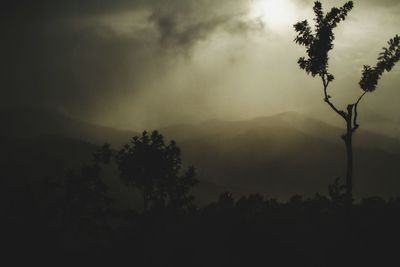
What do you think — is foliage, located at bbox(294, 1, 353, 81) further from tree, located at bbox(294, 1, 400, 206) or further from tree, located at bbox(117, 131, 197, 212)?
tree, located at bbox(117, 131, 197, 212)

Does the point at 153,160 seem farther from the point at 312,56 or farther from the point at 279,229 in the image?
the point at 312,56

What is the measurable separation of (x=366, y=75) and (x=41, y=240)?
88.4 feet

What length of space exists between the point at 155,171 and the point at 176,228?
10.2 m

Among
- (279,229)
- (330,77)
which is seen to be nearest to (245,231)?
(279,229)

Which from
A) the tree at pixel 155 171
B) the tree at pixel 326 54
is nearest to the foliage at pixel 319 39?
the tree at pixel 326 54

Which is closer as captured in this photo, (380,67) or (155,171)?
(380,67)

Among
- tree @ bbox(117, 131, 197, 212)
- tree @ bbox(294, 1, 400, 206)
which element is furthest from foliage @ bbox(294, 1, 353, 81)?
tree @ bbox(117, 131, 197, 212)

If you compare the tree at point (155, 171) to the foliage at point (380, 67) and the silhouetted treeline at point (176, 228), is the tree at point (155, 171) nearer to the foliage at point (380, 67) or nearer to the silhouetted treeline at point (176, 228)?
the silhouetted treeline at point (176, 228)

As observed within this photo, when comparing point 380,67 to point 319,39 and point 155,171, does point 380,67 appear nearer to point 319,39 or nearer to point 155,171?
point 319,39

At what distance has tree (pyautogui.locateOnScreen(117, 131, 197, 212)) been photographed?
44.9m

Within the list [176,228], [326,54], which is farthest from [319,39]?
[176,228]

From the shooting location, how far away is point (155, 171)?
44.9 metres

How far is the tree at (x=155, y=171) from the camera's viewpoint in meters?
44.9

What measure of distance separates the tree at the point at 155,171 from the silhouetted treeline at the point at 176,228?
0.11m
